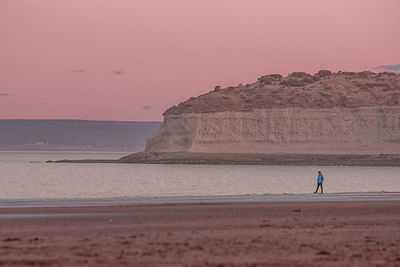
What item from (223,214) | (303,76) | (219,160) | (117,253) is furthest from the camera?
(303,76)

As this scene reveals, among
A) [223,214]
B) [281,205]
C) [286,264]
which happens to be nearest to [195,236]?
[286,264]

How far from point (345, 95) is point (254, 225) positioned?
13501 centimetres

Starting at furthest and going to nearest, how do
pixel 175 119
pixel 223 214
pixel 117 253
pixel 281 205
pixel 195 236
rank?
pixel 175 119
pixel 281 205
pixel 223 214
pixel 195 236
pixel 117 253

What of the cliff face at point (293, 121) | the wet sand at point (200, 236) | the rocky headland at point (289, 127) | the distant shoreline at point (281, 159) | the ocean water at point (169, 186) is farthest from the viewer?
the cliff face at point (293, 121)

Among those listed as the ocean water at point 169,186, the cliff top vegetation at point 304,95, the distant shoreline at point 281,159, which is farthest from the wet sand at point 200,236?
the cliff top vegetation at point 304,95

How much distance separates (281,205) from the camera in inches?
1254

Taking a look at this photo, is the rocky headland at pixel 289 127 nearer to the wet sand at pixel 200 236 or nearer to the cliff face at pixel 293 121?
the cliff face at pixel 293 121

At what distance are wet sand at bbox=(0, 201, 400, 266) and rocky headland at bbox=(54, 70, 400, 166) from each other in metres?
115

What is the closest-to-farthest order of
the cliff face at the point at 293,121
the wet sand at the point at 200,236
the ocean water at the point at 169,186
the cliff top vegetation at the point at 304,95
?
the wet sand at the point at 200,236 < the ocean water at the point at 169,186 < the cliff face at the point at 293,121 < the cliff top vegetation at the point at 304,95

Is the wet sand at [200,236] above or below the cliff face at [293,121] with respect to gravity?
below

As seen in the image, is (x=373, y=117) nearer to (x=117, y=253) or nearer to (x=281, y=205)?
(x=281, y=205)

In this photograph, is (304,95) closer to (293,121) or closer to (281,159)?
(293,121)

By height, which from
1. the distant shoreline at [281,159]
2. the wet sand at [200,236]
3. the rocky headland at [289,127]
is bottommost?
the wet sand at [200,236]

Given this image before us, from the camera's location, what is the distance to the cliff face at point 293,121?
483ft
